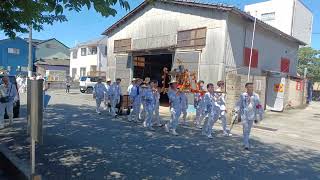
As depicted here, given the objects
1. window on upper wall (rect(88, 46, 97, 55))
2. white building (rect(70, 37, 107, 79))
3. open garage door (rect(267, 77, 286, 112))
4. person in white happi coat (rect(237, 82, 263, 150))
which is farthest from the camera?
window on upper wall (rect(88, 46, 97, 55))

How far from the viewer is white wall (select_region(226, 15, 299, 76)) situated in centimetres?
1827

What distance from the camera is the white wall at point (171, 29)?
711 inches

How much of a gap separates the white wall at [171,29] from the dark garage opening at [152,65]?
4.73 feet

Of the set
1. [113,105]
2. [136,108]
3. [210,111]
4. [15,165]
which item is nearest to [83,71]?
[113,105]

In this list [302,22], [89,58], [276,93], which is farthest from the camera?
[89,58]

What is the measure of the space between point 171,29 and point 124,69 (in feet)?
19.0

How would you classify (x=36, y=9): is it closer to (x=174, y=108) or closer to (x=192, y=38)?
(x=174, y=108)

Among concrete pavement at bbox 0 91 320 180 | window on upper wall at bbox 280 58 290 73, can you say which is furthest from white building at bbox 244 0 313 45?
concrete pavement at bbox 0 91 320 180

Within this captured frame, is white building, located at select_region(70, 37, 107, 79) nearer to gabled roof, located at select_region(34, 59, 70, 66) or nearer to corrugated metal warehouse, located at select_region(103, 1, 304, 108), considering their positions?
gabled roof, located at select_region(34, 59, 70, 66)

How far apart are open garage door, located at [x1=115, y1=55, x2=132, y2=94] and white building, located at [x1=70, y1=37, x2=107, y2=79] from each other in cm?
1639

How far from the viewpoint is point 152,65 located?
25875 millimetres

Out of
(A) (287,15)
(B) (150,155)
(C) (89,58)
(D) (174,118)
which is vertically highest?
(A) (287,15)

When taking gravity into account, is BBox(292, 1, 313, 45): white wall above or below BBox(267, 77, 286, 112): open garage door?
above

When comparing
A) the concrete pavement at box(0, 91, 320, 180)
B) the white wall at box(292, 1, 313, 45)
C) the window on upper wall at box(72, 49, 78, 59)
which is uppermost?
the white wall at box(292, 1, 313, 45)
